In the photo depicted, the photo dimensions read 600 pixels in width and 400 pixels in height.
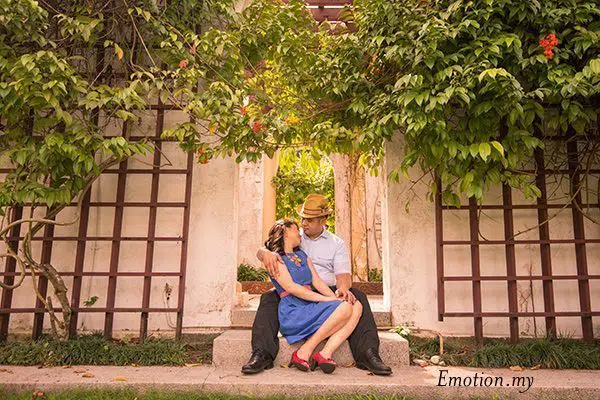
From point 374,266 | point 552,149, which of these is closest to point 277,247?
point 552,149

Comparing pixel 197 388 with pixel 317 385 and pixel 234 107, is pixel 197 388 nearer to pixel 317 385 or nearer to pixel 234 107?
pixel 317 385

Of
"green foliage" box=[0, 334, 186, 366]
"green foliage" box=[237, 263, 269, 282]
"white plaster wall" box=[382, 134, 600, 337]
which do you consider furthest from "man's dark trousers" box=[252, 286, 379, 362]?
"green foliage" box=[237, 263, 269, 282]

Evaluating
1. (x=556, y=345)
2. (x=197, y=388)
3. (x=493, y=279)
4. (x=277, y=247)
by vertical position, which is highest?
(x=277, y=247)

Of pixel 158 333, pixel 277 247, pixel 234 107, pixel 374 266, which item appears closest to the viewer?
pixel 277 247

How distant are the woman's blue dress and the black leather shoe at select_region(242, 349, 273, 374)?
21cm

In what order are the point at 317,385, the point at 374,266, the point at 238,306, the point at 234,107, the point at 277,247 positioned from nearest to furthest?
1. the point at 317,385
2. the point at 277,247
3. the point at 234,107
4. the point at 238,306
5. the point at 374,266

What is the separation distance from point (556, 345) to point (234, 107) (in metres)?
3.22

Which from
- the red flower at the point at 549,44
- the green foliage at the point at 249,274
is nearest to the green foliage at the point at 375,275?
the green foliage at the point at 249,274

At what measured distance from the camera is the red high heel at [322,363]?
2.78 meters

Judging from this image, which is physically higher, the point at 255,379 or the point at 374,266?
the point at 374,266

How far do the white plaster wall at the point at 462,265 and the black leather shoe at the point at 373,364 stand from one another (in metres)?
0.92

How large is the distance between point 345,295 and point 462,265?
1.37m

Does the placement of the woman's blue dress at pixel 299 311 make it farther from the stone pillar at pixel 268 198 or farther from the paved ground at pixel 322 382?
the stone pillar at pixel 268 198

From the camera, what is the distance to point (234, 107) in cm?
345
